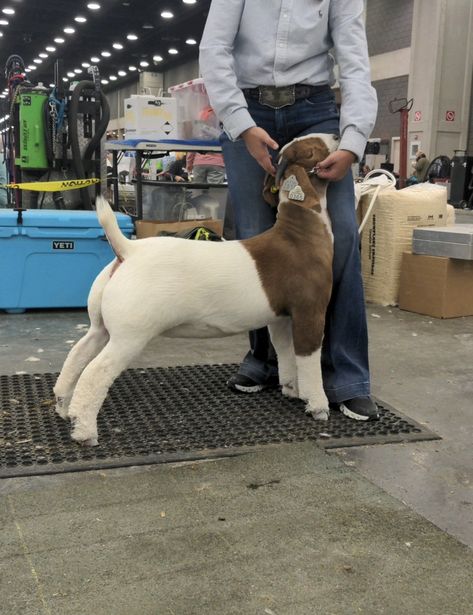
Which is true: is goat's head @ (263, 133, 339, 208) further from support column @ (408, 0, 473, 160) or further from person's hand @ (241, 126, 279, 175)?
support column @ (408, 0, 473, 160)

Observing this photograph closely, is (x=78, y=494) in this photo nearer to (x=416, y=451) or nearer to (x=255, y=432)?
(x=255, y=432)

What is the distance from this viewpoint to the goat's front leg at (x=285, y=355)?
91.0 inches

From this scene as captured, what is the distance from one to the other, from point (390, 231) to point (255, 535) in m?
3.19

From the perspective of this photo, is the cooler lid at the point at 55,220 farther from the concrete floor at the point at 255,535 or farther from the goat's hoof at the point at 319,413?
the concrete floor at the point at 255,535

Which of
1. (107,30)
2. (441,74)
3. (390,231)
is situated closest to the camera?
(390,231)

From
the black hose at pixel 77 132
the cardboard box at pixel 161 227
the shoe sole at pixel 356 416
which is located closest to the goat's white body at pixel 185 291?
the shoe sole at pixel 356 416

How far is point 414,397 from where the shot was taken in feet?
8.41

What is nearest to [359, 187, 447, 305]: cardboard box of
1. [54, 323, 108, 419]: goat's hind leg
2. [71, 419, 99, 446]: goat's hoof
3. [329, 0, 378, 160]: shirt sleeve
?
[329, 0, 378, 160]: shirt sleeve

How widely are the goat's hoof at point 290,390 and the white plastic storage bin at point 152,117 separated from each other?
328 cm

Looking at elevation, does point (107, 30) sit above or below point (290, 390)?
above

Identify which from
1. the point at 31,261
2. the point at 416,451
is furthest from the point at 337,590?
the point at 31,261

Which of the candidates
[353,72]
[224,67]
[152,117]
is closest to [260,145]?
[224,67]

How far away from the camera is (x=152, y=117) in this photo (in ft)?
17.2

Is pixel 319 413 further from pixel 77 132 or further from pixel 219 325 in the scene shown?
pixel 77 132
